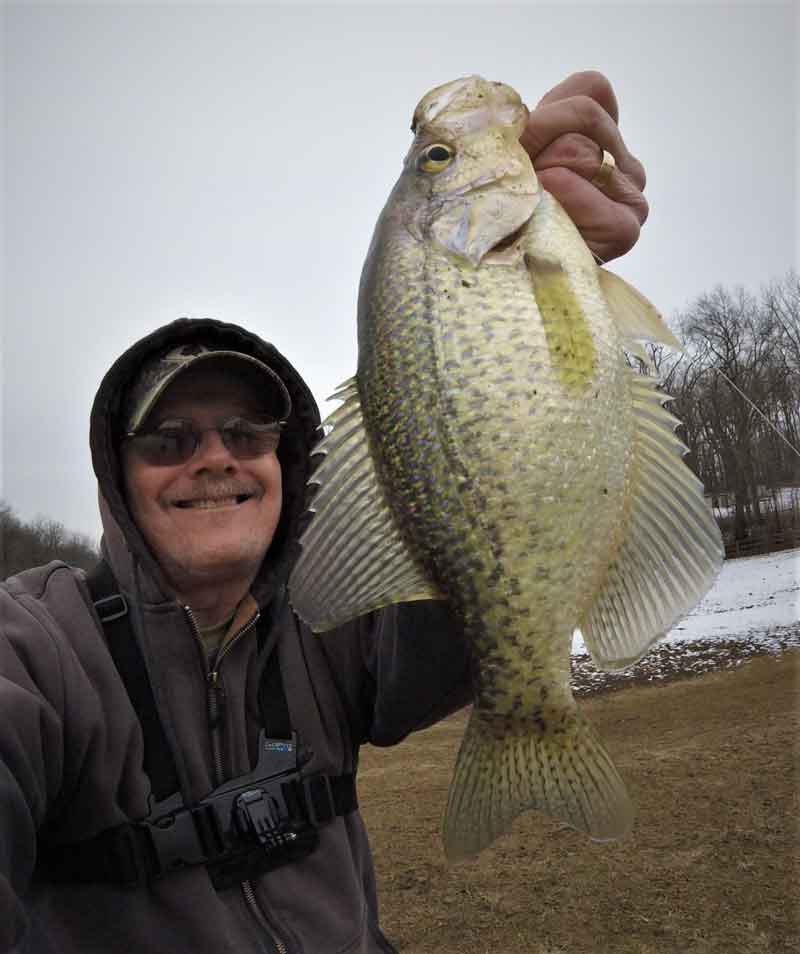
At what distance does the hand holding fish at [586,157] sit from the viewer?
1.96 meters

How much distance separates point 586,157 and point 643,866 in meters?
4.73

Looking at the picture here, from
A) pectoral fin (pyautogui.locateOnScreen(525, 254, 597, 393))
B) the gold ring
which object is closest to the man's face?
pectoral fin (pyautogui.locateOnScreen(525, 254, 597, 393))

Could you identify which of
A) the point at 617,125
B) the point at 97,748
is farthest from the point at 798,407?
the point at 97,748

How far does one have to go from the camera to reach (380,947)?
238cm

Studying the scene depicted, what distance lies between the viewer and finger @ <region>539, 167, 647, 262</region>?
201 centimetres

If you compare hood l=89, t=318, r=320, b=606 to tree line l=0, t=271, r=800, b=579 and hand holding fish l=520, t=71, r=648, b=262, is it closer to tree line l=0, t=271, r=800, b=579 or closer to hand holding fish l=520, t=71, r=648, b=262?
hand holding fish l=520, t=71, r=648, b=262

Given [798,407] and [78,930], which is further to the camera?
[798,407]

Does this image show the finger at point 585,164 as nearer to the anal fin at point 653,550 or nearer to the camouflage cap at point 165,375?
the anal fin at point 653,550

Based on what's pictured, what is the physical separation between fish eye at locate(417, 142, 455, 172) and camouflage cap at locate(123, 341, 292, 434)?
0.86 metres

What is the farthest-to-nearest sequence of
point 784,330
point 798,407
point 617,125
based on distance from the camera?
1. point 784,330
2. point 798,407
3. point 617,125

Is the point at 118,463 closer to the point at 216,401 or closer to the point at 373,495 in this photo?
the point at 216,401

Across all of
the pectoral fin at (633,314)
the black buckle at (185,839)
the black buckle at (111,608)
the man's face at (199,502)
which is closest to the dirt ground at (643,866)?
the black buckle at (185,839)

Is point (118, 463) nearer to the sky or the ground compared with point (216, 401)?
nearer to the ground

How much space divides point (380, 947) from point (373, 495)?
5.29 ft
